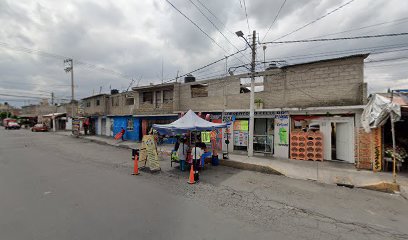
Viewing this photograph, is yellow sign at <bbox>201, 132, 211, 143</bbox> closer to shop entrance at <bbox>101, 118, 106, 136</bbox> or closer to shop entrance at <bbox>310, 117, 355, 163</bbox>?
shop entrance at <bbox>310, 117, 355, 163</bbox>

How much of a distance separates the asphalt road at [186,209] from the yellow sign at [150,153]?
45.7 inches

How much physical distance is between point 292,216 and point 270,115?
9221 mm

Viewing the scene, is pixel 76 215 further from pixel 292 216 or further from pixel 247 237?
pixel 292 216

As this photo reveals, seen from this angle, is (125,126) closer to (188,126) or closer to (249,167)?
(188,126)

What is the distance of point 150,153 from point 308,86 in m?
10.0

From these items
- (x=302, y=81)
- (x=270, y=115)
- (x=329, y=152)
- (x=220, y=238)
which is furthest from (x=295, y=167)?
(x=220, y=238)

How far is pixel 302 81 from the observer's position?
41.2ft

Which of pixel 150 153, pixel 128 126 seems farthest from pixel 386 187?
pixel 128 126

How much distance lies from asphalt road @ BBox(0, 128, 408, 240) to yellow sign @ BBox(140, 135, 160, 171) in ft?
3.81

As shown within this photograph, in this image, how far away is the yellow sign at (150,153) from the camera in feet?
32.2

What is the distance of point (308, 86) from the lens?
486 inches

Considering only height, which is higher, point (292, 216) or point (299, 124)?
Answer: point (299, 124)

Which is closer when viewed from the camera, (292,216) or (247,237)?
(247,237)

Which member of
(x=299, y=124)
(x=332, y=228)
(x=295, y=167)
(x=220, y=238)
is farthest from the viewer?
(x=299, y=124)
